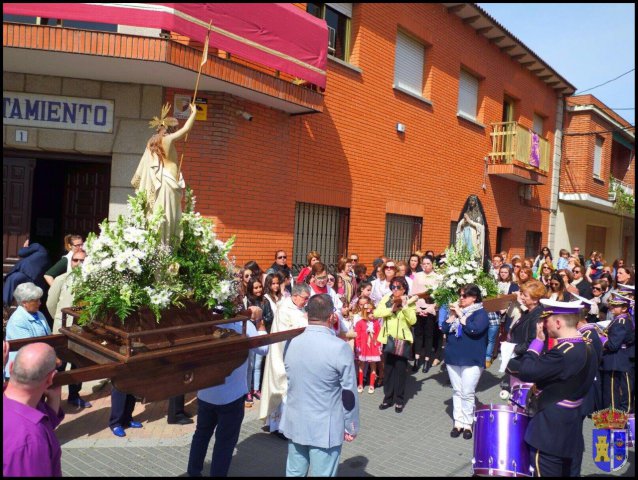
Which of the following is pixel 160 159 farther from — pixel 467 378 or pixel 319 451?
pixel 467 378

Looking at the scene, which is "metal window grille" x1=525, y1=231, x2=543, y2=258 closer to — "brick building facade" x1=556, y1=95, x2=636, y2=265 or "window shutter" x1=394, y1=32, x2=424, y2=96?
"brick building facade" x1=556, y1=95, x2=636, y2=265

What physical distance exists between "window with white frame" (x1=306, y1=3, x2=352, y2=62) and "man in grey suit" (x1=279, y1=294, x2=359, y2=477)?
841 cm

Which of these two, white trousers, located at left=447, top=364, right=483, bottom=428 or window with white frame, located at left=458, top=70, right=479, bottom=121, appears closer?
white trousers, located at left=447, top=364, right=483, bottom=428

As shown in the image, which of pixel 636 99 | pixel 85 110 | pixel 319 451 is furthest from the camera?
pixel 85 110

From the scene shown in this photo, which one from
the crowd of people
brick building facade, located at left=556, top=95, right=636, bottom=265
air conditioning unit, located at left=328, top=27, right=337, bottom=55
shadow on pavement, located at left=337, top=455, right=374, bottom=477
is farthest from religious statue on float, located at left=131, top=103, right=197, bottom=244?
brick building facade, located at left=556, top=95, right=636, bottom=265

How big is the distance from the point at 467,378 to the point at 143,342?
4059 mm

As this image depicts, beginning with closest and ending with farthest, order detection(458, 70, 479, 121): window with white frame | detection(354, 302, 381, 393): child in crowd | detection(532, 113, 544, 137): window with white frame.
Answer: detection(354, 302, 381, 393): child in crowd
detection(458, 70, 479, 121): window with white frame
detection(532, 113, 544, 137): window with white frame

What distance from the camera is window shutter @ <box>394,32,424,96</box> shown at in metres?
12.9

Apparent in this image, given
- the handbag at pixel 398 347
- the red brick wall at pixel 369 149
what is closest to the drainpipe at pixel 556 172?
the red brick wall at pixel 369 149

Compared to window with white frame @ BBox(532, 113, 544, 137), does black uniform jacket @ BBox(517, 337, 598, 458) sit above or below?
below

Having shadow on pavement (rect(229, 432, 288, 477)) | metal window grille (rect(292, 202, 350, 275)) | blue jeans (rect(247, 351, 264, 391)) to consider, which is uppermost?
metal window grille (rect(292, 202, 350, 275))

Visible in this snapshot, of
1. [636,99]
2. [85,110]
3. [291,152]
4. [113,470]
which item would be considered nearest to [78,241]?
[85,110]

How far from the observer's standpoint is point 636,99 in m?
2.44

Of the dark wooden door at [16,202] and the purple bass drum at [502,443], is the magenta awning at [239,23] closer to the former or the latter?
the dark wooden door at [16,202]
